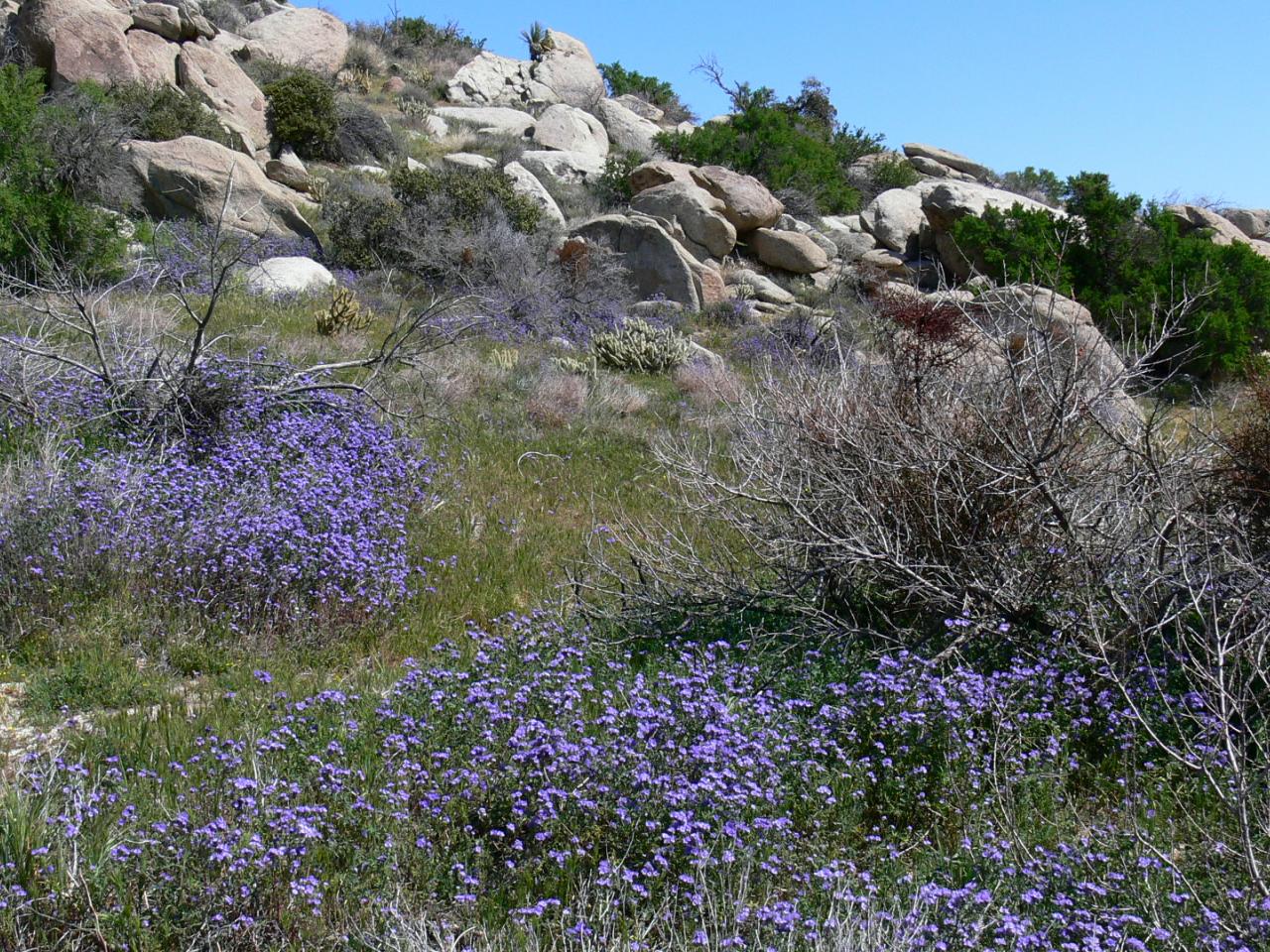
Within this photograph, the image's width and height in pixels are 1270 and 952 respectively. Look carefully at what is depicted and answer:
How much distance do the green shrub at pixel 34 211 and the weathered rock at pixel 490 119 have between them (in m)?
17.3

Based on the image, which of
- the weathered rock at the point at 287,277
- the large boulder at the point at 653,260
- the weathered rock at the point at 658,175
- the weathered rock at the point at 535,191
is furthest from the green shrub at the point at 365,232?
the weathered rock at the point at 658,175

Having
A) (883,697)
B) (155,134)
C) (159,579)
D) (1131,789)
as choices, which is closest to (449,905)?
(883,697)

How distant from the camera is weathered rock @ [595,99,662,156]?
3145 cm

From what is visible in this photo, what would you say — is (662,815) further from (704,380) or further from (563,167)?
(563,167)

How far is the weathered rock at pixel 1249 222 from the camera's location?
93.6ft

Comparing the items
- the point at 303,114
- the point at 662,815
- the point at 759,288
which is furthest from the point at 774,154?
the point at 662,815

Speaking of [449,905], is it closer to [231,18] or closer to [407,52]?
[231,18]

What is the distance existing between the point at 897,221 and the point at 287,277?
585 inches

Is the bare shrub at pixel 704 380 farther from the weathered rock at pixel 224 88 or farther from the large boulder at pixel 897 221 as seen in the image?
the weathered rock at pixel 224 88

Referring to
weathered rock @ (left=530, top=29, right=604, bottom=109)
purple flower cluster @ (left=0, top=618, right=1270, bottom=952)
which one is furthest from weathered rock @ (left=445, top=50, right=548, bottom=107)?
purple flower cluster @ (left=0, top=618, right=1270, bottom=952)

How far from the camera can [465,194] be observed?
18141 millimetres

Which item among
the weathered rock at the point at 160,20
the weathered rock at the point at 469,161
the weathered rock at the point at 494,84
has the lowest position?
the weathered rock at the point at 469,161

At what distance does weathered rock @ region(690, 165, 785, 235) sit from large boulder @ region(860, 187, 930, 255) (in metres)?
3.32

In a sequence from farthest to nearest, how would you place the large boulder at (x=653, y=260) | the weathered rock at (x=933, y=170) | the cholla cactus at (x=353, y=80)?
the weathered rock at (x=933, y=170) → the cholla cactus at (x=353, y=80) → the large boulder at (x=653, y=260)
